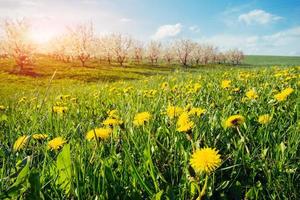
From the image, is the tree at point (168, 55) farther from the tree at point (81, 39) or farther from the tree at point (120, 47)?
the tree at point (81, 39)

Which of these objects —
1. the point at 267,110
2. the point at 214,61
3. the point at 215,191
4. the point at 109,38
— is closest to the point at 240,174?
the point at 215,191

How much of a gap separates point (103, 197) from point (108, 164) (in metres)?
0.29

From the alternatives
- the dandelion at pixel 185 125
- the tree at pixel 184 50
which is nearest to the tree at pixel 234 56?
the tree at pixel 184 50

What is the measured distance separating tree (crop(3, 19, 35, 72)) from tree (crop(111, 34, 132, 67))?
1375 inches

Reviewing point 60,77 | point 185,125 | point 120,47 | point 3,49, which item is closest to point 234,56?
point 120,47

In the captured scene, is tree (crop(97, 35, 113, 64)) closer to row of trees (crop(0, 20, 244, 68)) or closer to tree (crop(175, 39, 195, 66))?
row of trees (crop(0, 20, 244, 68))

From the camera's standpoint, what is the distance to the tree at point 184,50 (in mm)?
109012

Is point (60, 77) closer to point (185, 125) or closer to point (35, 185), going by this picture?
point (185, 125)

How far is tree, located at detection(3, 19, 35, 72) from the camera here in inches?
2123

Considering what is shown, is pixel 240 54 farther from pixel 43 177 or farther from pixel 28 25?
pixel 43 177

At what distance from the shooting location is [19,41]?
55.7m

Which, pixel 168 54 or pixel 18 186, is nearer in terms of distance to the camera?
pixel 18 186

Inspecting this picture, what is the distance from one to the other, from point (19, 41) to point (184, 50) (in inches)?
2528

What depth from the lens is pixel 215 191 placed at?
1459 mm
